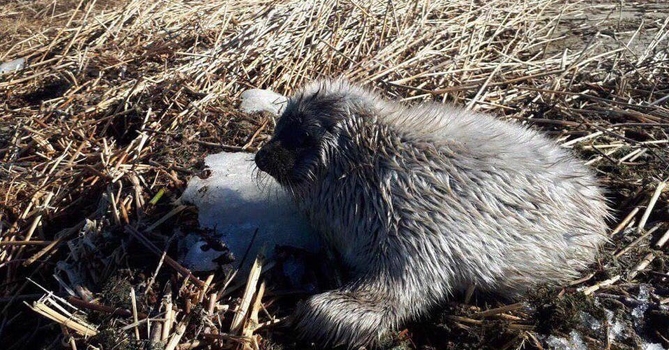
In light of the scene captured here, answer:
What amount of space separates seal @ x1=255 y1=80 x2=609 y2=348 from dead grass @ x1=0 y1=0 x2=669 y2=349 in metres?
0.18

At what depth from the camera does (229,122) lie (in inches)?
177

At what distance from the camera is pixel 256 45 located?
207 inches

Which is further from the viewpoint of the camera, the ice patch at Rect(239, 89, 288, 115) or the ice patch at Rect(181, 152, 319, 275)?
the ice patch at Rect(239, 89, 288, 115)

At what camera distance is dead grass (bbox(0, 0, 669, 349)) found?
3074 millimetres

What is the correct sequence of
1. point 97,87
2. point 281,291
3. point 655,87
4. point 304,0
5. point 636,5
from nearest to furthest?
point 281,291 → point 655,87 → point 97,87 → point 304,0 → point 636,5

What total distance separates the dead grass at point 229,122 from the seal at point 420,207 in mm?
181

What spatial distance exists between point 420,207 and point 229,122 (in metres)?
1.88

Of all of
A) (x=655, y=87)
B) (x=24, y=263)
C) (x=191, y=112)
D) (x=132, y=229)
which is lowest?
(x=24, y=263)

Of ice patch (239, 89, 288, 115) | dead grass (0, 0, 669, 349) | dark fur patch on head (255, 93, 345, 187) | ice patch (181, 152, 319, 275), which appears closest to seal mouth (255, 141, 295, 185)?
dark fur patch on head (255, 93, 345, 187)

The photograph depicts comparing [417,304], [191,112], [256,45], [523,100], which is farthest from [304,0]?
[417,304]

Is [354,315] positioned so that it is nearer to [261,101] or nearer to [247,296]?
[247,296]

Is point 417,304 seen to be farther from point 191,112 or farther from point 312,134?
point 191,112

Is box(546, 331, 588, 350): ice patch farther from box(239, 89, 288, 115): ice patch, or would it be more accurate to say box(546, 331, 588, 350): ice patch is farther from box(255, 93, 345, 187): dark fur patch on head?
box(239, 89, 288, 115): ice patch

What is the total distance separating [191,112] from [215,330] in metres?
2.00
